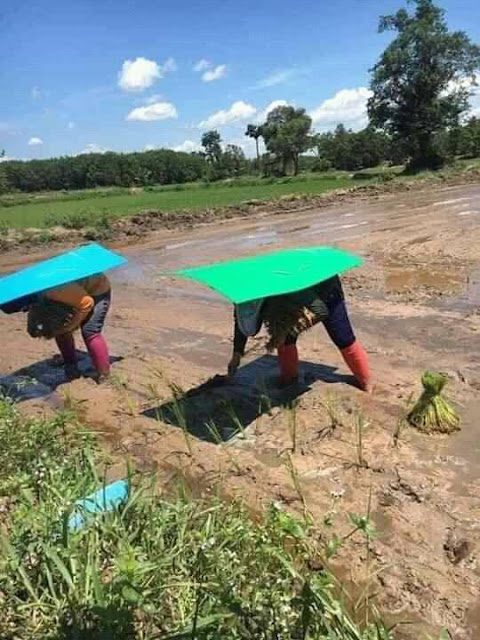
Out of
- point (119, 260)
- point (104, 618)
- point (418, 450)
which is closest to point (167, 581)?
point (104, 618)

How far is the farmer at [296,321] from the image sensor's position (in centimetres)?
489

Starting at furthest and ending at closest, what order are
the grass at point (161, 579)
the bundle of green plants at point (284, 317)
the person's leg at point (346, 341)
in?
the person's leg at point (346, 341)
the bundle of green plants at point (284, 317)
the grass at point (161, 579)

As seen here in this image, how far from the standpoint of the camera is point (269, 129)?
6969 cm

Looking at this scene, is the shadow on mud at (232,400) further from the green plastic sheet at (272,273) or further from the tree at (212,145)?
the tree at (212,145)

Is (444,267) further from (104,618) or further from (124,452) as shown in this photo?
(104,618)

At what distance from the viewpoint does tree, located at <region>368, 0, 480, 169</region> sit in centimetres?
4081

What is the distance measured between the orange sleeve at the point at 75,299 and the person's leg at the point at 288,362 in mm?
1965

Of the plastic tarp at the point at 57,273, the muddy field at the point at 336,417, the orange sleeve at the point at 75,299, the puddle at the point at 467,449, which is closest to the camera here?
the muddy field at the point at 336,417

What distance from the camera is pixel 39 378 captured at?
6711 mm

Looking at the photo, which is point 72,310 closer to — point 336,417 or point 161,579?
point 336,417

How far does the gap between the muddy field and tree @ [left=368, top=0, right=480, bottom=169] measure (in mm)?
33592

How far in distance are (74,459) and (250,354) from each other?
3.18 meters

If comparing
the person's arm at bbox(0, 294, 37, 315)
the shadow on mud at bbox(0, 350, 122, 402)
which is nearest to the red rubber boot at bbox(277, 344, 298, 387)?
Result: the shadow on mud at bbox(0, 350, 122, 402)

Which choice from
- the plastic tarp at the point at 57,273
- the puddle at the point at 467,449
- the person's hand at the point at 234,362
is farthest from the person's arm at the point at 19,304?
the puddle at the point at 467,449
